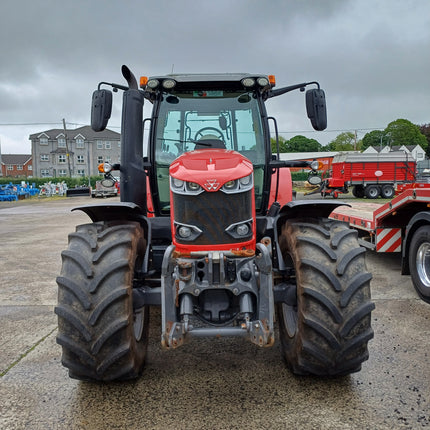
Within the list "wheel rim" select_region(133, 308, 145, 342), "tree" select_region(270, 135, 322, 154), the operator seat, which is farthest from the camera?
"tree" select_region(270, 135, 322, 154)

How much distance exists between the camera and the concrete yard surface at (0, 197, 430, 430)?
2.55 metres

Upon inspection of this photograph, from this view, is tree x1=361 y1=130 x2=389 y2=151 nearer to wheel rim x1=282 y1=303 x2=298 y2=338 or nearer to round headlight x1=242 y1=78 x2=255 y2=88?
round headlight x1=242 y1=78 x2=255 y2=88

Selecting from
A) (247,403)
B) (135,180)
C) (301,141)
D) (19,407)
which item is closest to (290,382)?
(247,403)

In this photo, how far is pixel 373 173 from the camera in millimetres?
24766

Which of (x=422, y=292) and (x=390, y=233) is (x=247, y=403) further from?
(x=390, y=233)

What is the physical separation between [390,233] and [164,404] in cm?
460

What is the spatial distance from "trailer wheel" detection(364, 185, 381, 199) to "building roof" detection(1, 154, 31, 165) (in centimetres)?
8561

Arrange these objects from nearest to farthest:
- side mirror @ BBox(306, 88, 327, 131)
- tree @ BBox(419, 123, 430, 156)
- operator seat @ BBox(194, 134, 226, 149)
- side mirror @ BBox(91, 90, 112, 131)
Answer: side mirror @ BBox(91, 90, 112, 131)
operator seat @ BBox(194, 134, 226, 149)
side mirror @ BBox(306, 88, 327, 131)
tree @ BBox(419, 123, 430, 156)

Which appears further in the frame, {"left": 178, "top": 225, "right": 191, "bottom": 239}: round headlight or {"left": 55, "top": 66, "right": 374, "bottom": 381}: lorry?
{"left": 178, "top": 225, "right": 191, "bottom": 239}: round headlight

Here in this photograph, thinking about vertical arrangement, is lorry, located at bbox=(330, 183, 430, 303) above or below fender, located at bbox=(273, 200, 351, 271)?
below

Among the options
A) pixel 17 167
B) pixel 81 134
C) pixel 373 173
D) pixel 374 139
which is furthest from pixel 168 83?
pixel 17 167

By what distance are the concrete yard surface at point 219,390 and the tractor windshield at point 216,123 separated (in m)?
1.48

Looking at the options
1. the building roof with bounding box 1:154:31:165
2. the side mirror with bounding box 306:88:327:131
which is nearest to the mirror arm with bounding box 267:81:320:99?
the side mirror with bounding box 306:88:327:131

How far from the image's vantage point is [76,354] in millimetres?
2662
